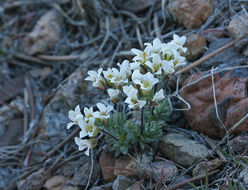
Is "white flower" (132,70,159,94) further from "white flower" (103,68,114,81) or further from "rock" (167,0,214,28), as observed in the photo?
"rock" (167,0,214,28)

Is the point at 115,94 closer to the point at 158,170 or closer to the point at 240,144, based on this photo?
the point at 158,170

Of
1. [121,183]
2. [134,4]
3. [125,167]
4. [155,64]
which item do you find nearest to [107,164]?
[125,167]

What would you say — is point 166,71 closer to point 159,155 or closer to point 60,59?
point 159,155

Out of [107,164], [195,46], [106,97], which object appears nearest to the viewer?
[107,164]

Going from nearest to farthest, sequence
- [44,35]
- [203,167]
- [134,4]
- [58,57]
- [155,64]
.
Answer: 1. [203,167]
2. [155,64]
3. [134,4]
4. [58,57]
5. [44,35]

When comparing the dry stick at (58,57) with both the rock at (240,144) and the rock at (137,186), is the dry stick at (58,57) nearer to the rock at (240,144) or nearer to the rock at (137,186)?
the rock at (137,186)

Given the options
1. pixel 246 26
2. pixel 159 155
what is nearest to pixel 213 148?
pixel 159 155
